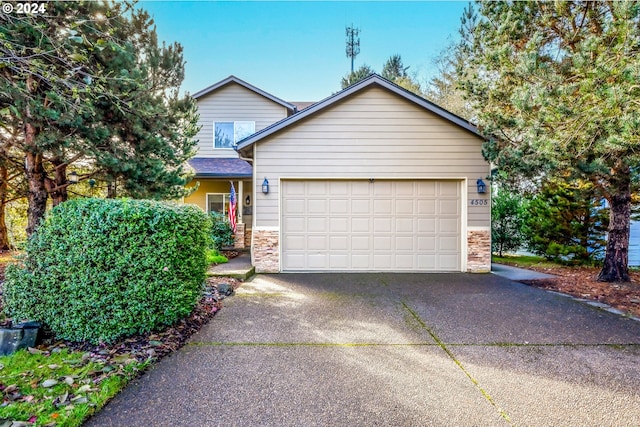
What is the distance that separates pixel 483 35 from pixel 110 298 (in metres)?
7.99

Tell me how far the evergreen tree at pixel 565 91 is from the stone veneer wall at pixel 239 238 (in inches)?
317

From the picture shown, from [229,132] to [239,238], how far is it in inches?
183

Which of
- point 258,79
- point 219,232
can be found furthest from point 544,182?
point 258,79

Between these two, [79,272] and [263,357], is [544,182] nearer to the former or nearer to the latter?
[263,357]

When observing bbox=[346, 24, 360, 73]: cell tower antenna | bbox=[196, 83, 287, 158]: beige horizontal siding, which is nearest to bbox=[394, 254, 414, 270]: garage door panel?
bbox=[196, 83, 287, 158]: beige horizontal siding

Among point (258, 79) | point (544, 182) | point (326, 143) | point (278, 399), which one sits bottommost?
point (278, 399)

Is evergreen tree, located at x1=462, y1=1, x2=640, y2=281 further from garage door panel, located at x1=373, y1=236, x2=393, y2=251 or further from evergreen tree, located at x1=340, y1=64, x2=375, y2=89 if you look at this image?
evergreen tree, located at x1=340, y1=64, x2=375, y2=89

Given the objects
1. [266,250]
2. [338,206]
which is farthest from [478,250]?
[266,250]

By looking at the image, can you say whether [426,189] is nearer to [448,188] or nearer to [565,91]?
[448,188]

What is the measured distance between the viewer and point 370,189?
25.7 feet

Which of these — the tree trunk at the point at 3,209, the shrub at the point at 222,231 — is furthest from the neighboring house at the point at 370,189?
the tree trunk at the point at 3,209

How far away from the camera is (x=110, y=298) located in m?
3.38

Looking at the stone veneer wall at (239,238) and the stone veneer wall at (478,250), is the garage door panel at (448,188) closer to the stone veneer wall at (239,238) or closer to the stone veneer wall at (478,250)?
the stone veneer wall at (478,250)

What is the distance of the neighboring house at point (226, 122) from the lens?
41.1ft
